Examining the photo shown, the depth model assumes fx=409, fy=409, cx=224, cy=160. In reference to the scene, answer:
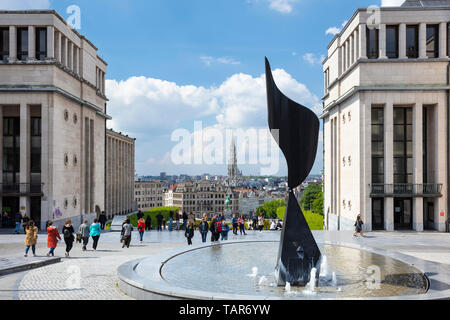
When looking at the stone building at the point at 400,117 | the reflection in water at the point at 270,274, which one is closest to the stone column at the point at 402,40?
the stone building at the point at 400,117

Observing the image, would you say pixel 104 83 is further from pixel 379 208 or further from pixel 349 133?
pixel 379 208

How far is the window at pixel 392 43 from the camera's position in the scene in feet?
121

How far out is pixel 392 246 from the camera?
83.7 feet

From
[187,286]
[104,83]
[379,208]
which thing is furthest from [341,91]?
[187,286]

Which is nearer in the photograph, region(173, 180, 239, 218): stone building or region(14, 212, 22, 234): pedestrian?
region(14, 212, 22, 234): pedestrian

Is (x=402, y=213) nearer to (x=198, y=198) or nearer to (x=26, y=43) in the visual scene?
(x=26, y=43)

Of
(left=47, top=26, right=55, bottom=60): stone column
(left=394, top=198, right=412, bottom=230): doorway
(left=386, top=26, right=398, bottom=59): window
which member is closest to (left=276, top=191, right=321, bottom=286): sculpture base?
(left=394, top=198, right=412, bottom=230): doorway

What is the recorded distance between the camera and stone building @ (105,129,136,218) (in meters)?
70.9

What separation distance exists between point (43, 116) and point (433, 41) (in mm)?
35650

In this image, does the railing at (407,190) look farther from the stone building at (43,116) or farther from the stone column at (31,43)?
the stone column at (31,43)

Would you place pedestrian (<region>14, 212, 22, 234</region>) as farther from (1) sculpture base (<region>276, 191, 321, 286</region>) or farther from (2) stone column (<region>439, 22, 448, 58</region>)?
(2) stone column (<region>439, 22, 448, 58</region>)

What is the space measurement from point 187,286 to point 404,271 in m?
7.87

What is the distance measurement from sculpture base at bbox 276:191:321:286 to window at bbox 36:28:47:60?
3181 centimetres

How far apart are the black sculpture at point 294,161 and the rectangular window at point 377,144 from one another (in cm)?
2562
